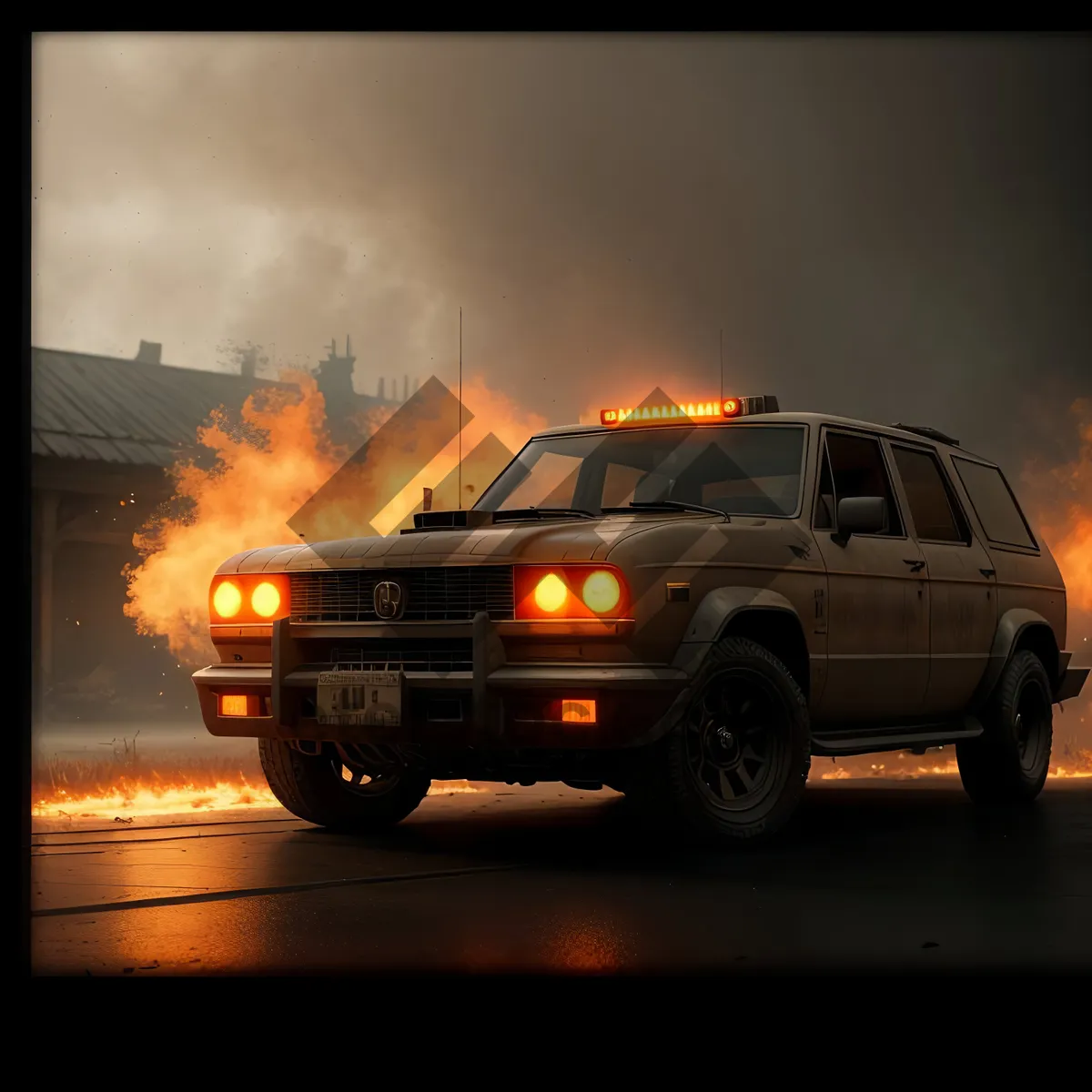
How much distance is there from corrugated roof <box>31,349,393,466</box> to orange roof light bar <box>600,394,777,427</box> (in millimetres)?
14178

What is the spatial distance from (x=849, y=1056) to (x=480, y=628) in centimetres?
327

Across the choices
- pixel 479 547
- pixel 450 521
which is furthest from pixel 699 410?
pixel 479 547

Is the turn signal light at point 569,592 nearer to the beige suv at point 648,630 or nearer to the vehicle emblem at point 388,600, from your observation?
the beige suv at point 648,630

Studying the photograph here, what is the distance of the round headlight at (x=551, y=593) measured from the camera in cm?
648

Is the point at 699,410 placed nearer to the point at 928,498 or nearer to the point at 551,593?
the point at 928,498

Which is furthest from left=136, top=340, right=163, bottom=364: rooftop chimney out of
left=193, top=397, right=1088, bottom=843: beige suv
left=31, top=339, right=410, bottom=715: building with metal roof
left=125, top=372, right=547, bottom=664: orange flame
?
left=193, top=397, right=1088, bottom=843: beige suv

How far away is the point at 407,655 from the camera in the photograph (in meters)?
6.88

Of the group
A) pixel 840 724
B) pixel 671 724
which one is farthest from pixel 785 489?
pixel 671 724

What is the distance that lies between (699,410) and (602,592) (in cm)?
202

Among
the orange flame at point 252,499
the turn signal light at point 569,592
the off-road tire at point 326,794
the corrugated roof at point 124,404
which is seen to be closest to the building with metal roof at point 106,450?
the corrugated roof at point 124,404

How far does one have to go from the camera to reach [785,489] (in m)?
7.72

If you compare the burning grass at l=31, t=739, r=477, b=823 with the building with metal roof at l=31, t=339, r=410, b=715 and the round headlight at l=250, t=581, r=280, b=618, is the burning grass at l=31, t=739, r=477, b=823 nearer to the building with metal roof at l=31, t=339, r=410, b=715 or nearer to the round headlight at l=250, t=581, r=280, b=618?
the round headlight at l=250, t=581, r=280, b=618
